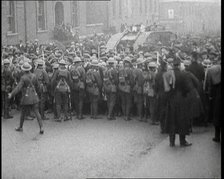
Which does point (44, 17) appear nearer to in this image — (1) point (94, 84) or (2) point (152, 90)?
(2) point (152, 90)

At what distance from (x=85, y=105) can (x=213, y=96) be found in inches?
152

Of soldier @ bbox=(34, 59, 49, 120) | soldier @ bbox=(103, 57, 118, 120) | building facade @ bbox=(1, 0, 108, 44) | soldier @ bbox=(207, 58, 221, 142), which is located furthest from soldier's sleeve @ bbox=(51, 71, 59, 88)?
soldier @ bbox=(207, 58, 221, 142)

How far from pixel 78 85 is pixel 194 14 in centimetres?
318

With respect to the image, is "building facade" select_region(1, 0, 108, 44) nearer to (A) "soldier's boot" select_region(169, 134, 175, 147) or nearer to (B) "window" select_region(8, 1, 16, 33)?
(B) "window" select_region(8, 1, 16, 33)

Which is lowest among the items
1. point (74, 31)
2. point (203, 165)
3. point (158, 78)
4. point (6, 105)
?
point (203, 165)

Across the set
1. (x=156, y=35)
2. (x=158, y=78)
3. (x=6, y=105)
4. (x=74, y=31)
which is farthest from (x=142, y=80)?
(x=156, y=35)

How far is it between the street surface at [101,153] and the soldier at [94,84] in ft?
3.60

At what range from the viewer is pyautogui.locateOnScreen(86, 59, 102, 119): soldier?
31.8ft

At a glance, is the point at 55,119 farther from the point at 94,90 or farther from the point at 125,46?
the point at 125,46

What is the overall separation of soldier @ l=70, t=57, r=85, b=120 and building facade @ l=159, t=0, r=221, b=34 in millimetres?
2281

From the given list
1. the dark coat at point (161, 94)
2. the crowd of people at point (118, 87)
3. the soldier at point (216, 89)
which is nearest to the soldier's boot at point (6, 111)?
the crowd of people at point (118, 87)

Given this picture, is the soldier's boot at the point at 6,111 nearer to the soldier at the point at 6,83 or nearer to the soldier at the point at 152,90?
the soldier at the point at 6,83

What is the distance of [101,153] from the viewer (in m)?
6.69

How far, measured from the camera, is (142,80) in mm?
9398
